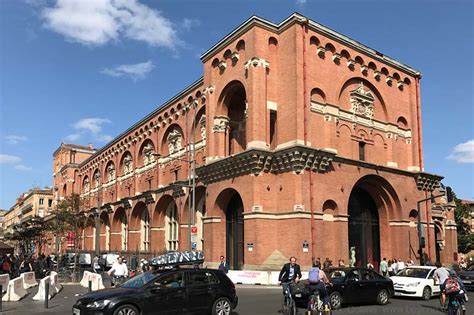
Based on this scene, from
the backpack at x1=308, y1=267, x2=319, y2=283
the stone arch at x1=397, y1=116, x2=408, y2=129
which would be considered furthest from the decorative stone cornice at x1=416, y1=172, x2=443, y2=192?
the backpack at x1=308, y1=267, x2=319, y2=283

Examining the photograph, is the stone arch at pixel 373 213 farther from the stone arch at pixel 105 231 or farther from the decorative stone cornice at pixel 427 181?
the stone arch at pixel 105 231

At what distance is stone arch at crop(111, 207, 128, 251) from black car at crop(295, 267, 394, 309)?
40619 mm

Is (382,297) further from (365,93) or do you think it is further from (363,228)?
(365,93)

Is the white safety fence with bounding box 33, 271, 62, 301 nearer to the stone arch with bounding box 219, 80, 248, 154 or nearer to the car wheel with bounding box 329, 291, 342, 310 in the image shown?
the car wheel with bounding box 329, 291, 342, 310

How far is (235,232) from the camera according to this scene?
102ft

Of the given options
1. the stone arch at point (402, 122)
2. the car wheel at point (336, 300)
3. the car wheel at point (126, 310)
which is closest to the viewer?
the car wheel at point (126, 310)

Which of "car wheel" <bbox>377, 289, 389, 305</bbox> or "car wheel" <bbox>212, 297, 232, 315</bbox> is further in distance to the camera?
"car wheel" <bbox>377, 289, 389, 305</bbox>

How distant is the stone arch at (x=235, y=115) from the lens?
32406mm

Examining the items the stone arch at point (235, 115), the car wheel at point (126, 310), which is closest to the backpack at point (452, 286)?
the car wheel at point (126, 310)

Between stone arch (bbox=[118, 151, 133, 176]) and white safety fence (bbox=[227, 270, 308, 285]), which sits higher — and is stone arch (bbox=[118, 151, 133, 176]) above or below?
above

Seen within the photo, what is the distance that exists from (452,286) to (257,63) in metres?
19.1

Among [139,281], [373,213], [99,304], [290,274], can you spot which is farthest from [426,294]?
[373,213]

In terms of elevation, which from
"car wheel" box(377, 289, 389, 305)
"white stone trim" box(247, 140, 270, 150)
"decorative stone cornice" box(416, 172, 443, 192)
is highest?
"white stone trim" box(247, 140, 270, 150)

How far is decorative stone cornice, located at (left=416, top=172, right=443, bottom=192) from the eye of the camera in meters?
35.2
